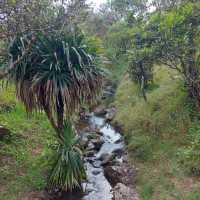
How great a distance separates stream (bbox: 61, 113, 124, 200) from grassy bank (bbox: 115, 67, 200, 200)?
0.85m

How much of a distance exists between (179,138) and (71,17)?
683 centimetres

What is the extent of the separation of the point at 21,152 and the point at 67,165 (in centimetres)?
337

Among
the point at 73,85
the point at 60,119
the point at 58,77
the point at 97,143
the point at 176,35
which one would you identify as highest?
the point at 176,35

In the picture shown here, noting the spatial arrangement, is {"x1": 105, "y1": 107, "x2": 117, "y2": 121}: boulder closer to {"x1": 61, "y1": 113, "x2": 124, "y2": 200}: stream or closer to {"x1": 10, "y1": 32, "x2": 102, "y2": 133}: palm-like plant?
{"x1": 61, "y1": 113, "x2": 124, "y2": 200}: stream

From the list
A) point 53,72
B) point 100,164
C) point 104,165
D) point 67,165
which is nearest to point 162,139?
point 104,165

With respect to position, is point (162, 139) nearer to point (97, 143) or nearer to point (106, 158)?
point (106, 158)

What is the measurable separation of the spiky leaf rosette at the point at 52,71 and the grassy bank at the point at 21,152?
266cm

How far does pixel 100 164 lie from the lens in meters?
14.9

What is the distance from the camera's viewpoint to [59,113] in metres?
12.0

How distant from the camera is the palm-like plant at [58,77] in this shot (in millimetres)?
11219

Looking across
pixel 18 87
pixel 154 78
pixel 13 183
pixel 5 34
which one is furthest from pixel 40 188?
pixel 154 78

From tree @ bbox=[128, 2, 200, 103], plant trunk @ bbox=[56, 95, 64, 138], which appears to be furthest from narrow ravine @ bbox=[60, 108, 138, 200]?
tree @ bbox=[128, 2, 200, 103]

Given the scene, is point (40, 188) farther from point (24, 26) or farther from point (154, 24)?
point (154, 24)

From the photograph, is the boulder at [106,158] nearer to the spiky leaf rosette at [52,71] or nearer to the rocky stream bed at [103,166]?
the rocky stream bed at [103,166]
